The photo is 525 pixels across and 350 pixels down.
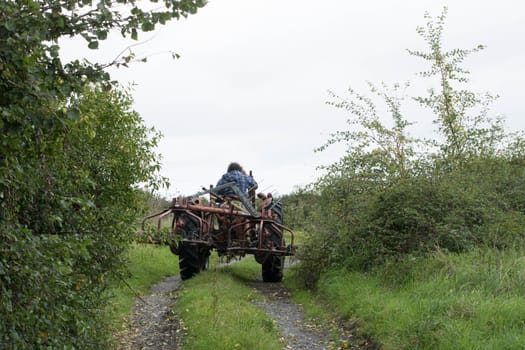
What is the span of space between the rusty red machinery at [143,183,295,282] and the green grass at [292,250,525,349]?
2287 millimetres

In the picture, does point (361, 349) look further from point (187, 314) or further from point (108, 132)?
point (108, 132)

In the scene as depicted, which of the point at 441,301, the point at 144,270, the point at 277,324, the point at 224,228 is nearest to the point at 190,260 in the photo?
the point at 224,228

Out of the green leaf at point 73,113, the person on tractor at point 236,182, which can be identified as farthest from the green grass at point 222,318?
the green leaf at point 73,113

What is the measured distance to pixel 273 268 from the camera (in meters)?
15.4

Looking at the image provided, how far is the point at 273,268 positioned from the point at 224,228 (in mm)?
2028

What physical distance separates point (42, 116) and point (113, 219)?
10.2ft

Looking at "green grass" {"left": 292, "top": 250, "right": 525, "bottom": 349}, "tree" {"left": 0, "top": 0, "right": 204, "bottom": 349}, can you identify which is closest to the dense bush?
"green grass" {"left": 292, "top": 250, "right": 525, "bottom": 349}

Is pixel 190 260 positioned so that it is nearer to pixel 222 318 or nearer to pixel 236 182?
pixel 236 182

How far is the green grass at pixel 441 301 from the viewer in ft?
23.3

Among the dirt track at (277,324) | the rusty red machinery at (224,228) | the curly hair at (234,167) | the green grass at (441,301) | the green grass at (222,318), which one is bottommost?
the dirt track at (277,324)

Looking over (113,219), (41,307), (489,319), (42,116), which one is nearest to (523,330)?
(489,319)

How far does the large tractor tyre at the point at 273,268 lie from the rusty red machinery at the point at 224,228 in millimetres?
973

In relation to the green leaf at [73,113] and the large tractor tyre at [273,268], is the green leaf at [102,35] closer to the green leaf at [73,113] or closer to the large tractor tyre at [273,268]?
the green leaf at [73,113]

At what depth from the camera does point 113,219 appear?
21.0ft
